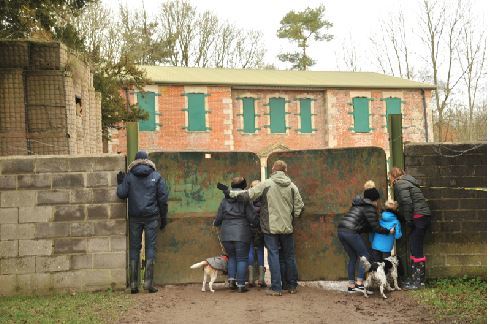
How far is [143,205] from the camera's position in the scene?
316 inches

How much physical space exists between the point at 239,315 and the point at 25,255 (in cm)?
331

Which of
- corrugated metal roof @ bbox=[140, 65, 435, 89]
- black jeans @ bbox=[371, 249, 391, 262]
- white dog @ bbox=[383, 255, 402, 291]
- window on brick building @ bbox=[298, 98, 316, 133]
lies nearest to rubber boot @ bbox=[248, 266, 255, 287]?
black jeans @ bbox=[371, 249, 391, 262]

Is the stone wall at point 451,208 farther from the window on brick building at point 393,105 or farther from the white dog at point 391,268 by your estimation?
the window on brick building at point 393,105

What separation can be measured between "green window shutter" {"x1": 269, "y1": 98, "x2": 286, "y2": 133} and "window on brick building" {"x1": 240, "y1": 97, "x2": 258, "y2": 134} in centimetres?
92

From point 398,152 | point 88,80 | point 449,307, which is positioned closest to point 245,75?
point 88,80

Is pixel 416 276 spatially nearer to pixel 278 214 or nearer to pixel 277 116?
pixel 278 214

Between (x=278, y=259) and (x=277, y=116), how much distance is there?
23.5 m

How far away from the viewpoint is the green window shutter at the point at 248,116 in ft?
101

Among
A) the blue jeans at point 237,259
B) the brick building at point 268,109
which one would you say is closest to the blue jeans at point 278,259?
the blue jeans at point 237,259

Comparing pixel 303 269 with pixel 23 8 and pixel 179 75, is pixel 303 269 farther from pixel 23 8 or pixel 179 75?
pixel 179 75

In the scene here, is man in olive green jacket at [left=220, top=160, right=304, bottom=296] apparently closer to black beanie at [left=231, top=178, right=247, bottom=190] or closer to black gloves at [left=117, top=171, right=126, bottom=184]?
black beanie at [left=231, top=178, right=247, bottom=190]

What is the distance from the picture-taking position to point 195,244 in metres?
8.68

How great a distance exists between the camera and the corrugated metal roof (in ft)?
98.9

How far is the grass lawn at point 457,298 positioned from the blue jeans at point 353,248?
790mm
